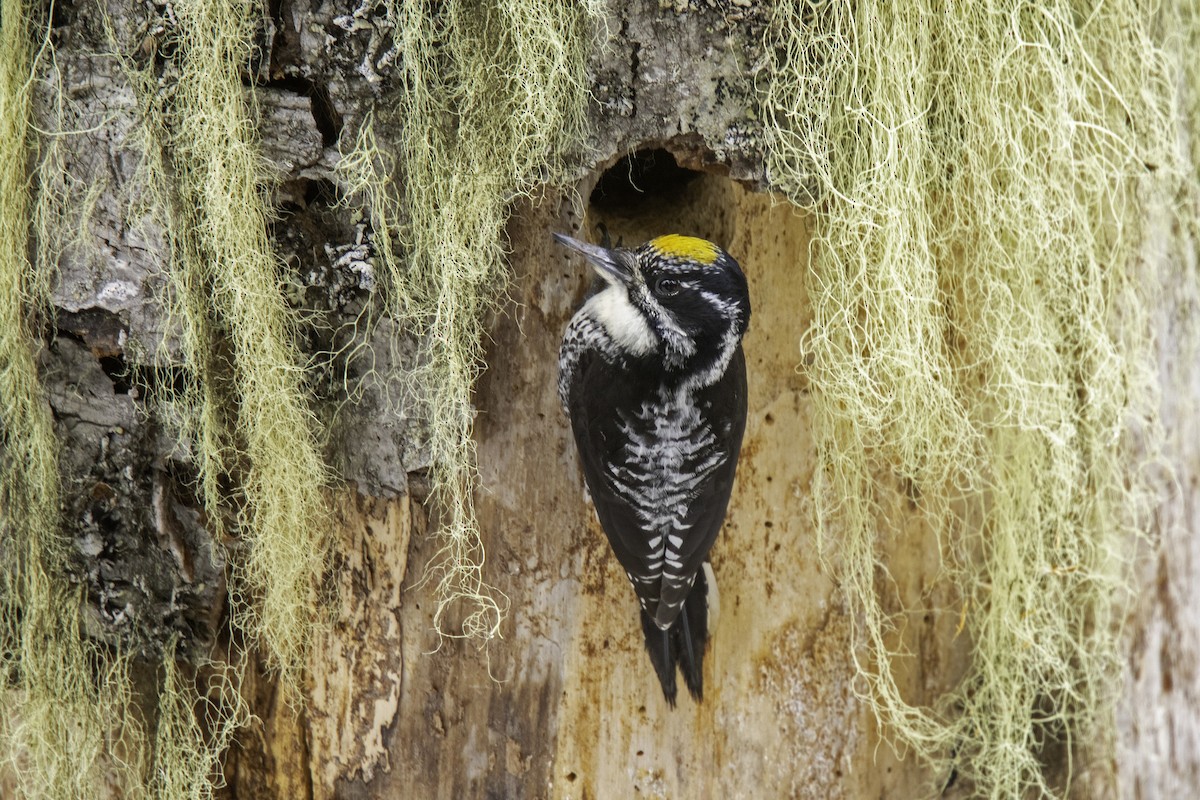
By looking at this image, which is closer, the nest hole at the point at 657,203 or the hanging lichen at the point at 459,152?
the hanging lichen at the point at 459,152

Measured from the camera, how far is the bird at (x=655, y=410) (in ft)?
5.63

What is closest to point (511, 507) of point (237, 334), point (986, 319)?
point (237, 334)

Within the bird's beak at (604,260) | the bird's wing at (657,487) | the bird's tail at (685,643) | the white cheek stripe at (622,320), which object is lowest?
the bird's tail at (685,643)

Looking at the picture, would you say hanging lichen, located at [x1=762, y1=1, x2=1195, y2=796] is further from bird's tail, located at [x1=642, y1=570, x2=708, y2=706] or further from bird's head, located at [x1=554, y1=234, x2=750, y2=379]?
bird's tail, located at [x1=642, y1=570, x2=708, y2=706]

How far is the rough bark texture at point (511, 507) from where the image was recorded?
5.33 ft

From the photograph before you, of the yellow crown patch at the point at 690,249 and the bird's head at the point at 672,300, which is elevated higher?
the yellow crown patch at the point at 690,249

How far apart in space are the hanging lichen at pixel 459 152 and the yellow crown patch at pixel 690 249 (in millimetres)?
220

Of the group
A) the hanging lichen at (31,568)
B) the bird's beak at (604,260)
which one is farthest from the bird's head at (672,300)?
the hanging lichen at (31,568)

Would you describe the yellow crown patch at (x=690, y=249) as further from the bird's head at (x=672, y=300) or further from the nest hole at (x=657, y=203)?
the nest hole at (x=657, y=203)

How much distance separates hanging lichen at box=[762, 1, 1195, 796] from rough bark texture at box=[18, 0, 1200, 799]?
0.09 m

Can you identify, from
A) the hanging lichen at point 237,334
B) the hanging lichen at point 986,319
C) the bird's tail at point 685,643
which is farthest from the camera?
the bird's tail at point 685,643

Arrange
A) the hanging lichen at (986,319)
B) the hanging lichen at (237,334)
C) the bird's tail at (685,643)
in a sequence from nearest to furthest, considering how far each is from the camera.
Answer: the hanging lichen at (237,334) < the hanging lichen at (986,319) < the bird's tail at (685,643)

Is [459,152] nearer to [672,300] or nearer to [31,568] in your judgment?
[672,300]

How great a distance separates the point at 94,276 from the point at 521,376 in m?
0.73
